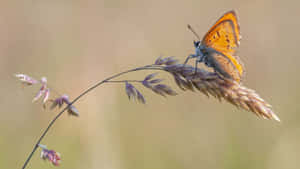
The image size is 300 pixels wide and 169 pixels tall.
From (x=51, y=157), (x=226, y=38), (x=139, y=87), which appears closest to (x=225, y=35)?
(x=226, y=38)

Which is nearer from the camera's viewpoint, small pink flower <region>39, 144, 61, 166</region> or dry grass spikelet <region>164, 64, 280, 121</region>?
small pink flower <region>39, 144, 61, 166</region>

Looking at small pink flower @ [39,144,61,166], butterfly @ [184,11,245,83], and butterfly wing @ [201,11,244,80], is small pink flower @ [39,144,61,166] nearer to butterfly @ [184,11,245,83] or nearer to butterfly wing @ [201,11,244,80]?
butterfly @ [184,11,245,83]

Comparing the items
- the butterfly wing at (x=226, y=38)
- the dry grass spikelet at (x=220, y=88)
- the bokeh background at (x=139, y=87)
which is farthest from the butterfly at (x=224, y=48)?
the bokeh background at (x=139, y=87)

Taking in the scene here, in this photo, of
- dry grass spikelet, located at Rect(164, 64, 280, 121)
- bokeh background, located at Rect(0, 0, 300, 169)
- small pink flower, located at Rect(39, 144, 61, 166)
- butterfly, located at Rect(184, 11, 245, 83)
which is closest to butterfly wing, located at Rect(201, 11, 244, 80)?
butterfly, located at Rect(184, 11, 245, 83)

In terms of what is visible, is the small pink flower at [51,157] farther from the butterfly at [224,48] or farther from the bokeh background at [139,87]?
the bokeh background at [139,87]

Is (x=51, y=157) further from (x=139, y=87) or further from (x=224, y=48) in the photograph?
(x=139, y=87)

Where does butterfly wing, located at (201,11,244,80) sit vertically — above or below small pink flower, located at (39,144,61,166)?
above

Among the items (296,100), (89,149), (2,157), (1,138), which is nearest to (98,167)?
(89,149)

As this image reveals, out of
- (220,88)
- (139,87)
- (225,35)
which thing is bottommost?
(139,87)
